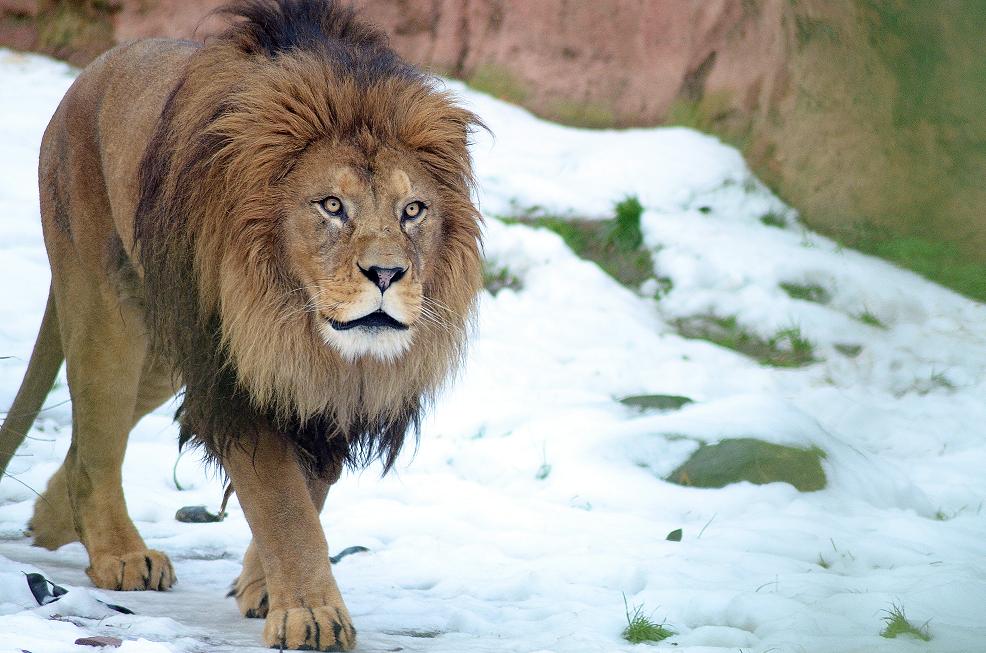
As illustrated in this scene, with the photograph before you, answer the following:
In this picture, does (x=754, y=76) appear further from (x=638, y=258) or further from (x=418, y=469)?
(x=418, y=469)

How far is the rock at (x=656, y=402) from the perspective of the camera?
5.30m

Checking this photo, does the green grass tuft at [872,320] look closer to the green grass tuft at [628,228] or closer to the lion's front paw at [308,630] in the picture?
the green grass tuft at [628,228]

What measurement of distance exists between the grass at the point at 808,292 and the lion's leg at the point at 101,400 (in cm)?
437

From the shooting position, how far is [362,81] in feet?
9.54

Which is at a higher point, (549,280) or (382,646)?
(382,646)

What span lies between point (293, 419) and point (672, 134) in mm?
6161

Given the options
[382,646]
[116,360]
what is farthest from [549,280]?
[382,646]

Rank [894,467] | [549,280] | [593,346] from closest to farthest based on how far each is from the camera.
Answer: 1. [894,467]
2. [593,346]
3. [549,280]

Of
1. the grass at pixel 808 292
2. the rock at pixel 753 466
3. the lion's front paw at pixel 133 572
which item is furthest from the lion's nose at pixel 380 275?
the grass at pixel 808 292

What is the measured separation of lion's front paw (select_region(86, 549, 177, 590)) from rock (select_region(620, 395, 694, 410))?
8.43 feet

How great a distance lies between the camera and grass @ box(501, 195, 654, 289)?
7.31 metres

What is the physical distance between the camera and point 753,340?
6.51 meters

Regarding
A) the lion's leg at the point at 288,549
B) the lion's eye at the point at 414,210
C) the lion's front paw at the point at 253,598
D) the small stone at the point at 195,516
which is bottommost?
the small stone at the point at 195,516

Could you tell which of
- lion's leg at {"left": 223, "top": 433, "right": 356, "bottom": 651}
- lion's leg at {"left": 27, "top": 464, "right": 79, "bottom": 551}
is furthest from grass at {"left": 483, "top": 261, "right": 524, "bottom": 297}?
lion's leg at {"left": 223, "top": 433, "right": 356, "bottom": 651}
